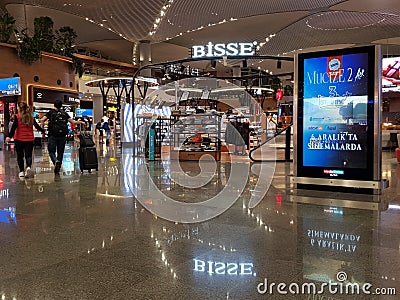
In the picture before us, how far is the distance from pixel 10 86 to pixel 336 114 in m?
13.0

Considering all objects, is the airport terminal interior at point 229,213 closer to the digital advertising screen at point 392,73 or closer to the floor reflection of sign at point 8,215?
the floor reflection of sign at point 8,215

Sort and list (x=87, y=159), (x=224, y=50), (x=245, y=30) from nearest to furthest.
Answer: (x=87, y=159), (x=224, y=50), (x=245, y=30)

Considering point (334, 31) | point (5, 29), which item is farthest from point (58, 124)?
point (334, 31)

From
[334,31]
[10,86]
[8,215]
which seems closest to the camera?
[8,215]

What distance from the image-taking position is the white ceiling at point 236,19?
681 inches

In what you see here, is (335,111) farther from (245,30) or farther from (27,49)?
(245,30)

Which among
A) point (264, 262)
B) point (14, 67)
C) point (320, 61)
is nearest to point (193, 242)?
point (264, 262)

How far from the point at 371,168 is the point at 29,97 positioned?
14.2 meters

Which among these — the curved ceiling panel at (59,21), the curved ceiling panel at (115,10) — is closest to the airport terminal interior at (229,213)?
the curved ceiling panel at (115,10)

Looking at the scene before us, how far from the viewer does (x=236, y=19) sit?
20.6 meters

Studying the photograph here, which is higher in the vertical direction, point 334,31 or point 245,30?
point 245,30

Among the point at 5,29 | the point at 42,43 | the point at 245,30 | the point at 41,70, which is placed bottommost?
the point at 41,70

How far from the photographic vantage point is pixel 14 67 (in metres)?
15.2

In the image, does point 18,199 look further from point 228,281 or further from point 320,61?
point 320,61
